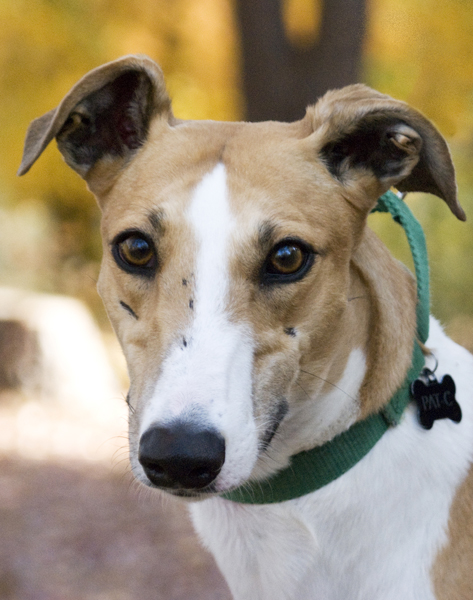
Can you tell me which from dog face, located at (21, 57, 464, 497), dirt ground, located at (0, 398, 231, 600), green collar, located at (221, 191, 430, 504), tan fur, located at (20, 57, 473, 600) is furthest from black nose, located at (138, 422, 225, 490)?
dirt ground, located at (0, 398, 231, 600)

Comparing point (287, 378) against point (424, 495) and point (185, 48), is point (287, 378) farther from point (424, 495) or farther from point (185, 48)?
point (185, 48)

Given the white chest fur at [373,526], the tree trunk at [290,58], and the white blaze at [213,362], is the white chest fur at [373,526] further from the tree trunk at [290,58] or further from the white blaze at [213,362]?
the tree trunk at [290,58]

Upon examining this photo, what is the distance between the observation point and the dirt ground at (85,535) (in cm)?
568

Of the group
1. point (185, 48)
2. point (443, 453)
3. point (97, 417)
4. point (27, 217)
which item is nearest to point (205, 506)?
point (443, 453)

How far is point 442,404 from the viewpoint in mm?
2557

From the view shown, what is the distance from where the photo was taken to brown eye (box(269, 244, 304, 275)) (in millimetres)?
2338

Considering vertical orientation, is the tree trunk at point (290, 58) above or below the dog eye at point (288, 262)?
below

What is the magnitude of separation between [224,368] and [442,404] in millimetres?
954

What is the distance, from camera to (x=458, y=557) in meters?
2.45

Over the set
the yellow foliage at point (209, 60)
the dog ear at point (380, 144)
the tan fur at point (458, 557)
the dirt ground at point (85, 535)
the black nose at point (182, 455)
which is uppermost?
the dog ear at point (380, 144)

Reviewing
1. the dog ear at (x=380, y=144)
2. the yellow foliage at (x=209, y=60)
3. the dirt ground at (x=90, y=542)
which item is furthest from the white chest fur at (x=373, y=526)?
the yellow foliage at (x=209, y=60)

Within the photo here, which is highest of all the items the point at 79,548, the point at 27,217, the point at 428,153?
the point at 428,153

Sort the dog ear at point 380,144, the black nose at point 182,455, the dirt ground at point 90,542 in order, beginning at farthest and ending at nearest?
the dirt ground at point 90,542 → the dog ear at point 380,144 → the black nose at point 182,455

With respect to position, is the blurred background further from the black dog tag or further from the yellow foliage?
the black dog tag
